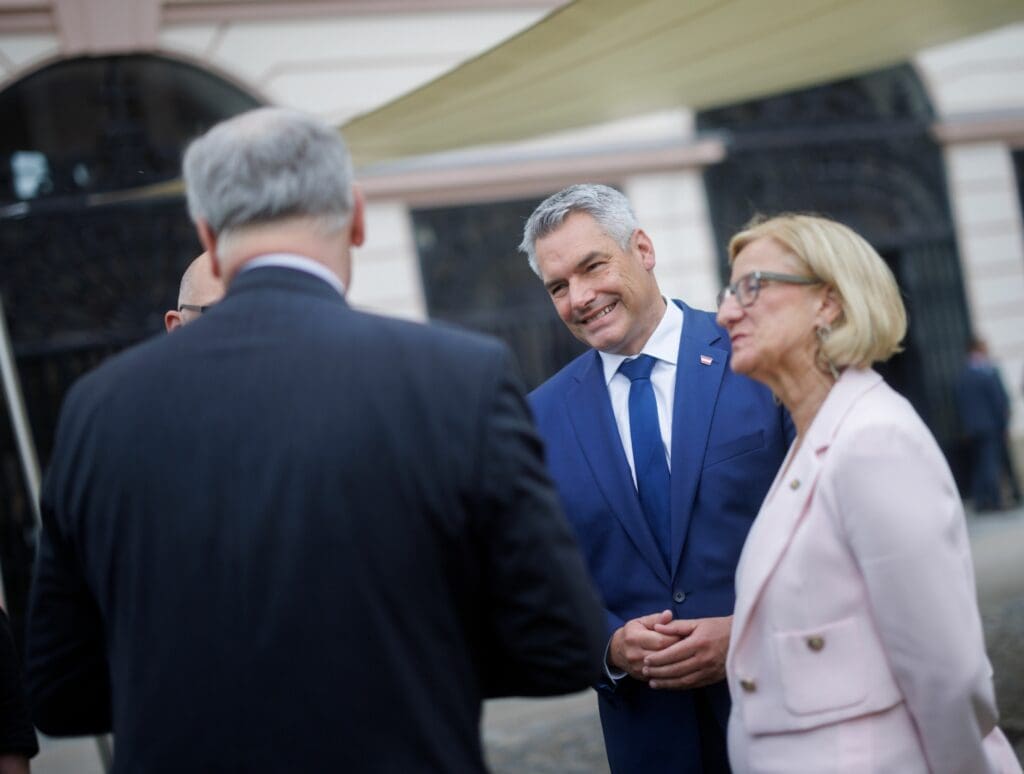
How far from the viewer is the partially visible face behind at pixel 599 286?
272cm

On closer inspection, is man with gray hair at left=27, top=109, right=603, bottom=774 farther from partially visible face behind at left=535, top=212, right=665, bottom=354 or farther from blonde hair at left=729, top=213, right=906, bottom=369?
partially visible face behind at left=535, top=212, right=665, bottom=354

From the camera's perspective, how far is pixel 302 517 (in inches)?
58.2

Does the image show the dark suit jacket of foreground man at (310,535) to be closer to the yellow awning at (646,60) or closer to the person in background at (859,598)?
the person in background at (859,598)

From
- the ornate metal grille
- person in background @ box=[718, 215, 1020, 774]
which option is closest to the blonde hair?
person in background @ box=[718, 215, 1020, 774]

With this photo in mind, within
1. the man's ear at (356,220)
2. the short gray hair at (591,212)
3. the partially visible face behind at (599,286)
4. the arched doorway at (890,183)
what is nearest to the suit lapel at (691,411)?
the partially visible face behind at (599,286)

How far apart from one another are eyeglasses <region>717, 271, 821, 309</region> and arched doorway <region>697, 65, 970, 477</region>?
8.92 metres

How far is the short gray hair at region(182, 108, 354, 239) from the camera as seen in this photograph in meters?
1.59

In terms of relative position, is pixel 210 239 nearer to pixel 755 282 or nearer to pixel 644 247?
pixel 755 282

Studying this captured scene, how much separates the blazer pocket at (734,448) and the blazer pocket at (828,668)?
0.63 metres

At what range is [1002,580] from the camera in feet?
24.3

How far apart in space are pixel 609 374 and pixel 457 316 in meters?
7.11

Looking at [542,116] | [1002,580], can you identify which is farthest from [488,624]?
[1002,580]

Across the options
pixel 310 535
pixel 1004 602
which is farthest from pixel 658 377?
pixel 1004 602

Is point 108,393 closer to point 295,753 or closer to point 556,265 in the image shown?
point 295,753
